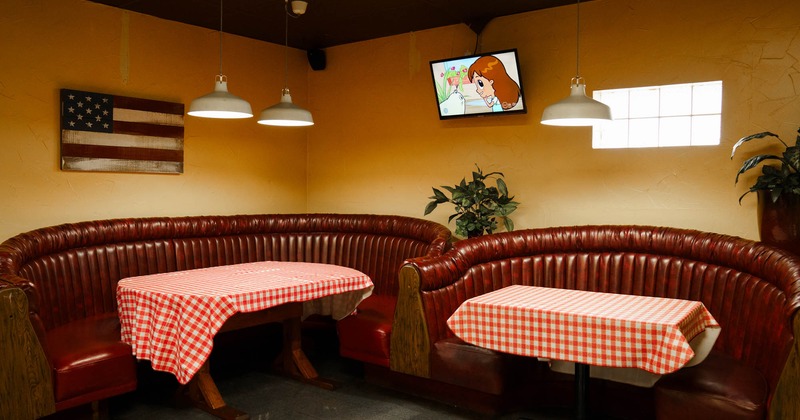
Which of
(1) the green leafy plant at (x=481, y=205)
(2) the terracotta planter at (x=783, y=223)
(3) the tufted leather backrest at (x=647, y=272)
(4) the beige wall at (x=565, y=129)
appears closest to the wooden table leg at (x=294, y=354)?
(3) the tufted leather backrest at (x=647, y=272)

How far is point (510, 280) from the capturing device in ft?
14.6

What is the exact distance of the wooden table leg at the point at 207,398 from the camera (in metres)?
3.75

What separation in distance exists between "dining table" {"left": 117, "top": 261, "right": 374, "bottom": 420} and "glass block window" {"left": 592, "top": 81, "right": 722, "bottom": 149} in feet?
7.69

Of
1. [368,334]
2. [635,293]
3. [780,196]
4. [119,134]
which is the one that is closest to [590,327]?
[635,293]

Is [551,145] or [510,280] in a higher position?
[551,145]

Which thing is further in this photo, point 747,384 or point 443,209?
point 443,209

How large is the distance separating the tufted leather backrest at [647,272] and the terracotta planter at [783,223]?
0.28m

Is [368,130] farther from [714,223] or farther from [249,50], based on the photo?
[714,223]

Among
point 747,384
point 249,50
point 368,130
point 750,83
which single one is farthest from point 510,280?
point 249,50

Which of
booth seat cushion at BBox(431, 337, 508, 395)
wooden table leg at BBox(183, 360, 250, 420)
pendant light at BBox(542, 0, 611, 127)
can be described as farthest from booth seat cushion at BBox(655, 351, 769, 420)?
wooden table leg at BBox(183, 360, 250, 420)

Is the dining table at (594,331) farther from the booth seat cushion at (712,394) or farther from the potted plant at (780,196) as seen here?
the potted plant at (780,196)

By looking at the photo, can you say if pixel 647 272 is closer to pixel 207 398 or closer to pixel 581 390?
pixel 581 390

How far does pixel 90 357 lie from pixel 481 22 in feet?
12.9

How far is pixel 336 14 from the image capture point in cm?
533
